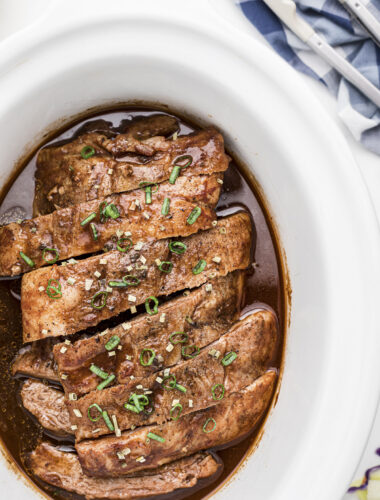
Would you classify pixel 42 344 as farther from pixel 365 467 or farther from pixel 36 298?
pixel 365 467

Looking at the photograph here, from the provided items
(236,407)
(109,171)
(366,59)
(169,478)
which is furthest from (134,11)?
(169,478)

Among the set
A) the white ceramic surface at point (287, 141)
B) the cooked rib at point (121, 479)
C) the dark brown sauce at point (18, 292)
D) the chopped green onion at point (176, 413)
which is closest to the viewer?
the white ceramic surface at point (287, 141)

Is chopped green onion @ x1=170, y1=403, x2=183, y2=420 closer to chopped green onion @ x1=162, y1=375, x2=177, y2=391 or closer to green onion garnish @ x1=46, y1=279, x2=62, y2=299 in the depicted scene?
chopped green onion @ x1=162, y1=375, x2=177, y2=391

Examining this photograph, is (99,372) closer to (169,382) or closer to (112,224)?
(169,382)

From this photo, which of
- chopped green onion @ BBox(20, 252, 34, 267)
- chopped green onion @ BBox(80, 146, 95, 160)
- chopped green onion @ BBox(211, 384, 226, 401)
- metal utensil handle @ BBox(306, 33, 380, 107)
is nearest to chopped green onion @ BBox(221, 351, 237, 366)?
chopped green onion @ BBox(211, 384, 226, 401)

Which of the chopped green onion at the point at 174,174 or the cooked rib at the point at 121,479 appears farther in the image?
the cooked rib at the point at 121,479

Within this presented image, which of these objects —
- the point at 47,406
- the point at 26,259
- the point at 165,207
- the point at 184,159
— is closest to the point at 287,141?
the point at 184,159

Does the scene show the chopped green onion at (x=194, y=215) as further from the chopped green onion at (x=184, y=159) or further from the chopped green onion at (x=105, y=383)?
the chopped green onion at (x=105, y=383)

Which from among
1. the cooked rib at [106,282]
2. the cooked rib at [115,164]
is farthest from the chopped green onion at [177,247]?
the cooked rib at [115,164]
